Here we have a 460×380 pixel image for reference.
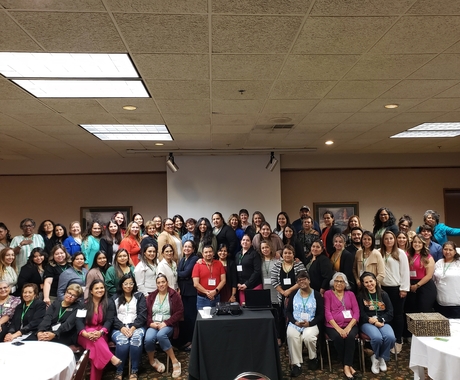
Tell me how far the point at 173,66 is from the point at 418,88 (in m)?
2.54

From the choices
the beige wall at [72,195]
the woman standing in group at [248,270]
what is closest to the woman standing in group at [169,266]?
the woman standing in group at [248,270]

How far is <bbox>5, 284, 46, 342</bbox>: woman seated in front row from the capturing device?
4.21 metres

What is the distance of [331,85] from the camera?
3736mm

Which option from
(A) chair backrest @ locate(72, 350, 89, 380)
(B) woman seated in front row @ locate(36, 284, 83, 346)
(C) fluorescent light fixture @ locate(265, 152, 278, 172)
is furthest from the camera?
(C) fluorescent light fixture @ locate(265, 152, 278, 172)

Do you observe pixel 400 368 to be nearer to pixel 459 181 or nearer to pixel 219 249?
pixel 219 249

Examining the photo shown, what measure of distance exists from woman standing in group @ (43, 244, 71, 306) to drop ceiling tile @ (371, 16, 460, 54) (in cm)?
433

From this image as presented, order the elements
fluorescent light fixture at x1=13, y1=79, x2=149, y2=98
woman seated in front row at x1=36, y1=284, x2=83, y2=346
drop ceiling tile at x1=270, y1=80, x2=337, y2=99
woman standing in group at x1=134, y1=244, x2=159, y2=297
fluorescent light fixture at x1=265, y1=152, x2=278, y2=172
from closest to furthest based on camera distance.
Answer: fluorescent light fixture at x1=13, y1=79, x2=149, y2=98 → drop ceiling tile at x1=270, y1=80, x2=337, y2=99 → woman seated in front row at x1=36, y1=284, x2=83, y2=346 → woman standing in group at x1=134, y1=244, x2=159, y2=297 → fluorescent light fixture at x1=265, y1=152, x2=278, y2=172

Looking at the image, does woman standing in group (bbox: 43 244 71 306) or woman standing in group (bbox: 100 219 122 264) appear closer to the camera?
woman standing in group (bbox: 43 244 71 306)

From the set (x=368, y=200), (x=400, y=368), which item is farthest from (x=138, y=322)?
(x=368, y=200)

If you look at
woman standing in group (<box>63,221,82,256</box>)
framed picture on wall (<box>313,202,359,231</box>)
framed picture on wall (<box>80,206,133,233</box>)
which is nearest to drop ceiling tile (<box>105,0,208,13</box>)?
woman standing in group (<box>63,221,82,256</box>)

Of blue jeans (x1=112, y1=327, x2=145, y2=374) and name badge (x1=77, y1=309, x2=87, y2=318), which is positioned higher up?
name badge (x1=77, y1=309, x2=87, y2=318)

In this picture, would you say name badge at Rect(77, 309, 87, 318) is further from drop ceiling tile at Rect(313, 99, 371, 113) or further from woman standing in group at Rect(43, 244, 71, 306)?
drop ceiling tile at Rect(313, 99, 371, 113)

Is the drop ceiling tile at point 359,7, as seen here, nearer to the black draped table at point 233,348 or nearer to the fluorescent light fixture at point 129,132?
the black draped table at point 233,348

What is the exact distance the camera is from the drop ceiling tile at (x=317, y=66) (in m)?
3.04
